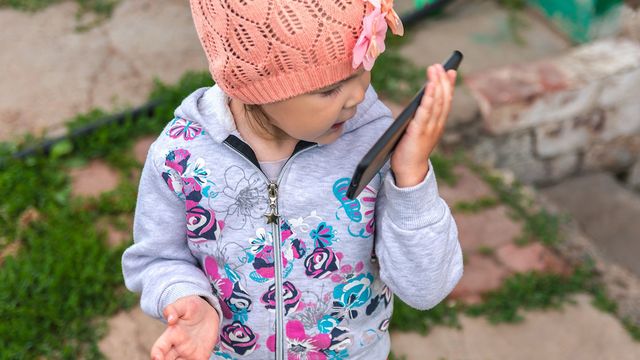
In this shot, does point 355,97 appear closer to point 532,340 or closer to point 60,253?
point 532,340

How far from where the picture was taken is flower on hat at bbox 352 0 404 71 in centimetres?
124

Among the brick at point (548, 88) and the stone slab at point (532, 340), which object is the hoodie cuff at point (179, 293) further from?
the brick at point (548, 88)

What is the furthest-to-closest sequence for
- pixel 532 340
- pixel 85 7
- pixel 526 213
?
pixel 85 7 → pixel 526 213 → pixel 532 340

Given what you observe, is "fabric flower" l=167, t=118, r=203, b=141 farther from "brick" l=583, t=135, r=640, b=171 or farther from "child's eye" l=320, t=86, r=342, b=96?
"brick" l=583, t=135, r=640, b=171

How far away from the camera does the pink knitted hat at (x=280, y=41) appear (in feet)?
4.00

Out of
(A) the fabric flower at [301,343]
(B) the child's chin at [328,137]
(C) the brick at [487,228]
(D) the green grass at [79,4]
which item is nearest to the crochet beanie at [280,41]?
(B) the child's chin at [328,137]

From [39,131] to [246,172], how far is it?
236 cm

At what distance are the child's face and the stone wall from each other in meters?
2.54

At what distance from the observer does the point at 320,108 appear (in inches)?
51.9

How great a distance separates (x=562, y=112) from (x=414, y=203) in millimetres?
2853

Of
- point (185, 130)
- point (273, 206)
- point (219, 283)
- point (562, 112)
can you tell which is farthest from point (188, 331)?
point (562, 112)

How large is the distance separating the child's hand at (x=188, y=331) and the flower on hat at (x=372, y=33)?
601 millimetres

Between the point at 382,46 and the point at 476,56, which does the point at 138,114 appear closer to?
the point at 476,56

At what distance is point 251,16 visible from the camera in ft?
4.02
